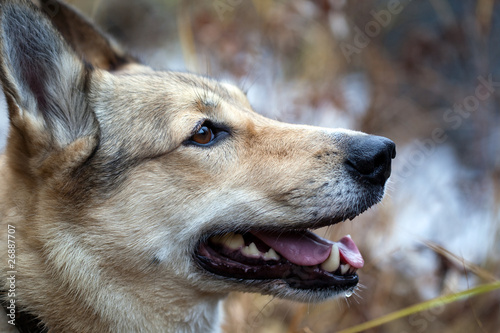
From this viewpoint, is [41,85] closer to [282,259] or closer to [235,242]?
[235,242]

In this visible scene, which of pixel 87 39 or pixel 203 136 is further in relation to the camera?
pixel 87 39

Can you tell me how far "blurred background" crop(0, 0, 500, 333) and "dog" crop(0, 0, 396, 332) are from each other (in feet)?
6.31

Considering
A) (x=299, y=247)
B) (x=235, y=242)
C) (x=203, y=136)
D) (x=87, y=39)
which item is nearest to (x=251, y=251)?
(x=235, y=242)

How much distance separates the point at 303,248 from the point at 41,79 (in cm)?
179

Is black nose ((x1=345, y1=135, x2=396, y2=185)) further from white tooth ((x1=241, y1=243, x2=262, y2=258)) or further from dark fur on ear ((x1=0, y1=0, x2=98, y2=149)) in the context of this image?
dark fur on ear ((x1=0, y1=0, x2=98, y2=149))

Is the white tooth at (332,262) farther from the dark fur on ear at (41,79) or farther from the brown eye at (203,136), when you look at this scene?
the dark fur on ear at (41,79)

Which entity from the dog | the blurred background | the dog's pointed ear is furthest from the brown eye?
the blurred background

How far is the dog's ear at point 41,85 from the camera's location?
2568 mm

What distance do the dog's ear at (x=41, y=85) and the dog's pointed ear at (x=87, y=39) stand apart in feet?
2.29

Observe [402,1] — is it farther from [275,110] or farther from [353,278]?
[353,278]

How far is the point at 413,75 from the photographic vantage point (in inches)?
269

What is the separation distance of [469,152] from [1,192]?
6416 mm

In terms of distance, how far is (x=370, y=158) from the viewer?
2.70 m

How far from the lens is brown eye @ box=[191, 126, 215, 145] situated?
2.90 metres
